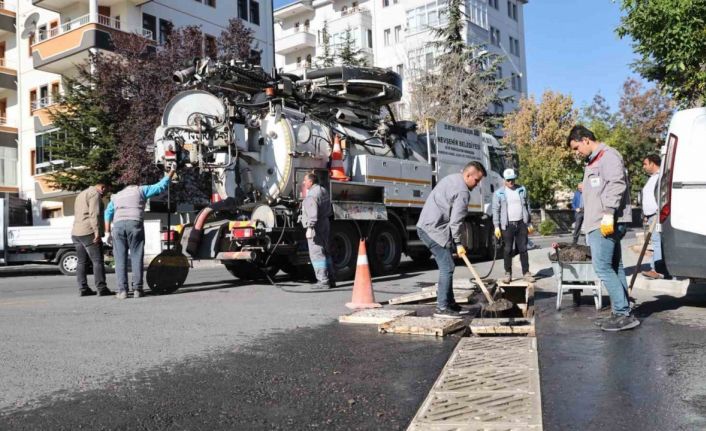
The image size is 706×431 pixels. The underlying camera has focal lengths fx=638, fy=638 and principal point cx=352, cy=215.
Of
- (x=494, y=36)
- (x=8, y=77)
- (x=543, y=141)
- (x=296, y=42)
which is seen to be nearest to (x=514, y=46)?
(x=494, y=36)

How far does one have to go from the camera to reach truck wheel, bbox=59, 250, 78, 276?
16.2 metres

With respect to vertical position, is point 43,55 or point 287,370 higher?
point 43,55

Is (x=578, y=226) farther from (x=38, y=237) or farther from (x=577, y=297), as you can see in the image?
(x=38, y=237)

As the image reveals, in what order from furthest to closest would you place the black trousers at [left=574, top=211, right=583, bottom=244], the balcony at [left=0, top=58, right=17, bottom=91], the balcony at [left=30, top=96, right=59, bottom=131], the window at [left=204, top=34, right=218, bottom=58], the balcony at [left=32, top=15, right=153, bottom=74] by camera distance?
the balcony at [left=0, top=58, right=17, bottom=91], the balcony at [left=30, top=96, right=59, bottom=131], the balcony at [left=32, top=15, right=153, bottom=74], the window at [left=204, top=34, right=218, bottom=58], the black trousers at [left=574, top=211, right=583, bottom=244]

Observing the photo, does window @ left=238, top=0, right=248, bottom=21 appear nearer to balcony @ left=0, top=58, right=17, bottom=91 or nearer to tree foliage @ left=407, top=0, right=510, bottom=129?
tree foliage @ left=407, top=0, right=510, bottom=129

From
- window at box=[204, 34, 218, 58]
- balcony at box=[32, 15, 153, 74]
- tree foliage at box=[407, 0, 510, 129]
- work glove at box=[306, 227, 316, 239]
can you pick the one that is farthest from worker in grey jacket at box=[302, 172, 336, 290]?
tree foliage at box=[407, 0, 510, 129]

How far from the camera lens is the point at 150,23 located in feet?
95.3

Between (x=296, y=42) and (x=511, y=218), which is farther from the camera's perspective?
(x=296, y=42)

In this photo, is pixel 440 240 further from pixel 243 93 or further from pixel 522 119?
pixel 522 119

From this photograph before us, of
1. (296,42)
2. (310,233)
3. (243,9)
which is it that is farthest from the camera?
(296,42)

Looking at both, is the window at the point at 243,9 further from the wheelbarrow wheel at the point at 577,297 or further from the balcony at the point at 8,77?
the wheelbarrow wheel at the point at 577,297

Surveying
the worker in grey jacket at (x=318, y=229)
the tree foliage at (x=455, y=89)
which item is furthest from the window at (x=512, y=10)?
the worker in grey jacket at (x=318, y=229)

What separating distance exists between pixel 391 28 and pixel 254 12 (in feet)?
46.0

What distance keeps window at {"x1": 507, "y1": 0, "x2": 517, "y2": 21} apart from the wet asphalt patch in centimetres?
4840
